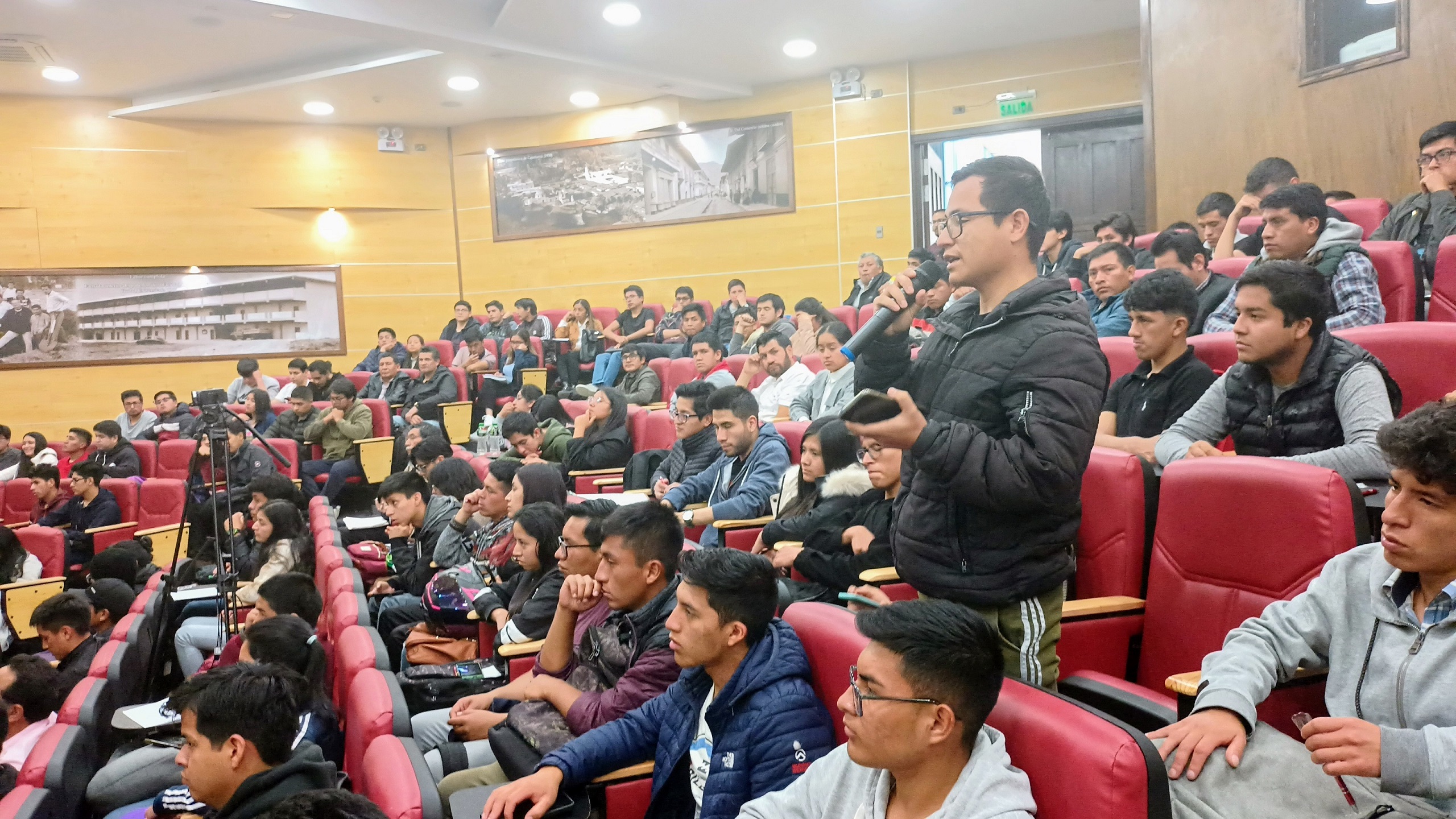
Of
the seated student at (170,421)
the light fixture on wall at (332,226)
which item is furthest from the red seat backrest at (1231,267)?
the light fixture on wall at (332,226)

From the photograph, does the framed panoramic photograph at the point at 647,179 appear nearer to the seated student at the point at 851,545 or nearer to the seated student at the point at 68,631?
the seated student at the point at 68,631

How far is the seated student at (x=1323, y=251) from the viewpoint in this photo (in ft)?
7.42

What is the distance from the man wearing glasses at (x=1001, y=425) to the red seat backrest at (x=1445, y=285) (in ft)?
5.91

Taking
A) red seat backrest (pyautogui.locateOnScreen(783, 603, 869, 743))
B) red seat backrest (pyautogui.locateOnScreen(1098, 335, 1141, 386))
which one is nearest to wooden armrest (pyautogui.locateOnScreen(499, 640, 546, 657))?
red seat backrest (pyautogui.locateOnScreen(783, 603, 869, 743))

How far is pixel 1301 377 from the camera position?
67.3 inches

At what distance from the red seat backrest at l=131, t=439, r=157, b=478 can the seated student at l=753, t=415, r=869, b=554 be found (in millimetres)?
5044

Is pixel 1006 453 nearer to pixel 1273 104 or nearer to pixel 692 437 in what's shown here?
pixel 692 437

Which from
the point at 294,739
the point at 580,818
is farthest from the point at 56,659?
the point at 580,818

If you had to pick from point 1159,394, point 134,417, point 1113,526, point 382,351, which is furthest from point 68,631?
point 382,351

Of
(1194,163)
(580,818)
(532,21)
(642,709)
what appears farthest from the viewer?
(532,21)

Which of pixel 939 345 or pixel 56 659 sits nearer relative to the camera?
pixel 939 345

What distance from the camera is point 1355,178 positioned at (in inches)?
146

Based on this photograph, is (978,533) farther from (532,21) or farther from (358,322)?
(358,322)

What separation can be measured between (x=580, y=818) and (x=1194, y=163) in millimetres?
4113
